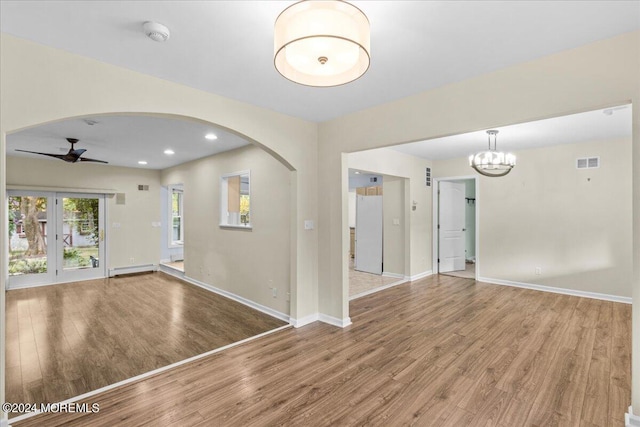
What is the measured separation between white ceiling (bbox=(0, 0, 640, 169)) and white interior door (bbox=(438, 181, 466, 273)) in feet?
14.9

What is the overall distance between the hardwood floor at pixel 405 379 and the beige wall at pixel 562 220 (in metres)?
1.30

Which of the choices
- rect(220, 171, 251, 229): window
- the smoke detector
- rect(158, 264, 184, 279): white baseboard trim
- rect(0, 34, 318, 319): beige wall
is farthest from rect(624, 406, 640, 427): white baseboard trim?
rect(158, 264, 184, 279): white baseboard trim

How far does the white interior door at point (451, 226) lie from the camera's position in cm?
697

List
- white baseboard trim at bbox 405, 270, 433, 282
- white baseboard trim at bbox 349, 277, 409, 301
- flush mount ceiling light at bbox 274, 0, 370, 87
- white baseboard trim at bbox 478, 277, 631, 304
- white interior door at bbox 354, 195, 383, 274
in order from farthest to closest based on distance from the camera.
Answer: white interior door at bbox 354, 195, 383, 274
white baseboard trim at bbox 405, 270, 433, 282
white baseboard trim at bbox 349, 277, 409, 301
white baseboard trim at bbox 478, 277, 631, 304
flush mount ceiling light at bbox 274, 0, 370, 87

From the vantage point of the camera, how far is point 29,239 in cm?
623

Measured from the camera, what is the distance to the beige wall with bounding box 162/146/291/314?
14.2ft

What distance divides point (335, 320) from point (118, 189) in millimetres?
6480

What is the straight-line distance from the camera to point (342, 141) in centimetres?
382

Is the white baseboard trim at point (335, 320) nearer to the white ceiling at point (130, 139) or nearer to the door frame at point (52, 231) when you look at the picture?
the white ceiling at point (130, 139)

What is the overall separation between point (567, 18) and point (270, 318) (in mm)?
4262

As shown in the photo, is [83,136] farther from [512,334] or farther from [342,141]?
[512,334]

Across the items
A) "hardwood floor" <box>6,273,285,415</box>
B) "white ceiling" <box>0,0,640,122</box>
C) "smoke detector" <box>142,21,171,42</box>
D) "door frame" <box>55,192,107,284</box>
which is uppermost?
"white ceiling" <box>0,0,640,122</box>

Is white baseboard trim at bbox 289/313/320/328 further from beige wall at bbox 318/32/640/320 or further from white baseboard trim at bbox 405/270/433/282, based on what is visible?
white baseboard trim at bbox 405/270/433/282

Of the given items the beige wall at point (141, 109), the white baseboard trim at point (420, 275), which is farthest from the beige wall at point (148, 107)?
the white baseboard trim at point (420, 275)
